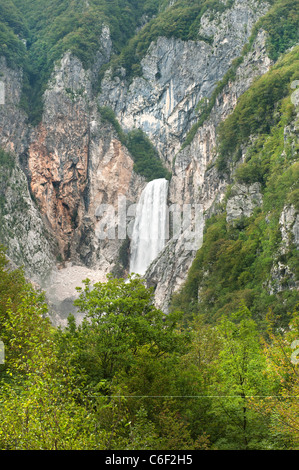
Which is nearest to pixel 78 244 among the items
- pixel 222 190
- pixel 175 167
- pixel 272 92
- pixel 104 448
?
pixel 175 167

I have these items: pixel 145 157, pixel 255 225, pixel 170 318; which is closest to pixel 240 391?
pixel 170 318

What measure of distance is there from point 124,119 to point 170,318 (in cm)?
8104

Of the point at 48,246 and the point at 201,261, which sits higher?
the point at 48,246

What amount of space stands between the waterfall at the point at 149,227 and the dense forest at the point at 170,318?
7.12 m

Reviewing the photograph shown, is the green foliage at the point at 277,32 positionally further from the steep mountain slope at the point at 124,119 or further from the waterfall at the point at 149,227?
the waterfall at the point at 149,227

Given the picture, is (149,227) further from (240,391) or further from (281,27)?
(240,391)

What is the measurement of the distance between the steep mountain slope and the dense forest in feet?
1.86

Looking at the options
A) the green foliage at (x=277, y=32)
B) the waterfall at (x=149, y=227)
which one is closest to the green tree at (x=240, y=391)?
the green foliage at (x=277, y=32)

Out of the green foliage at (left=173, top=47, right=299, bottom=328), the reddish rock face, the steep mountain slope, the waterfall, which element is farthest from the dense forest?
the waterfall

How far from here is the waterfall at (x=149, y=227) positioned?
269ft

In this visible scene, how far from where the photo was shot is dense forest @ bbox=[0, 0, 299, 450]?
1510 centimetres

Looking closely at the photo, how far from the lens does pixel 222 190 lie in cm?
6962

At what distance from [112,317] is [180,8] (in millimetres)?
99423
